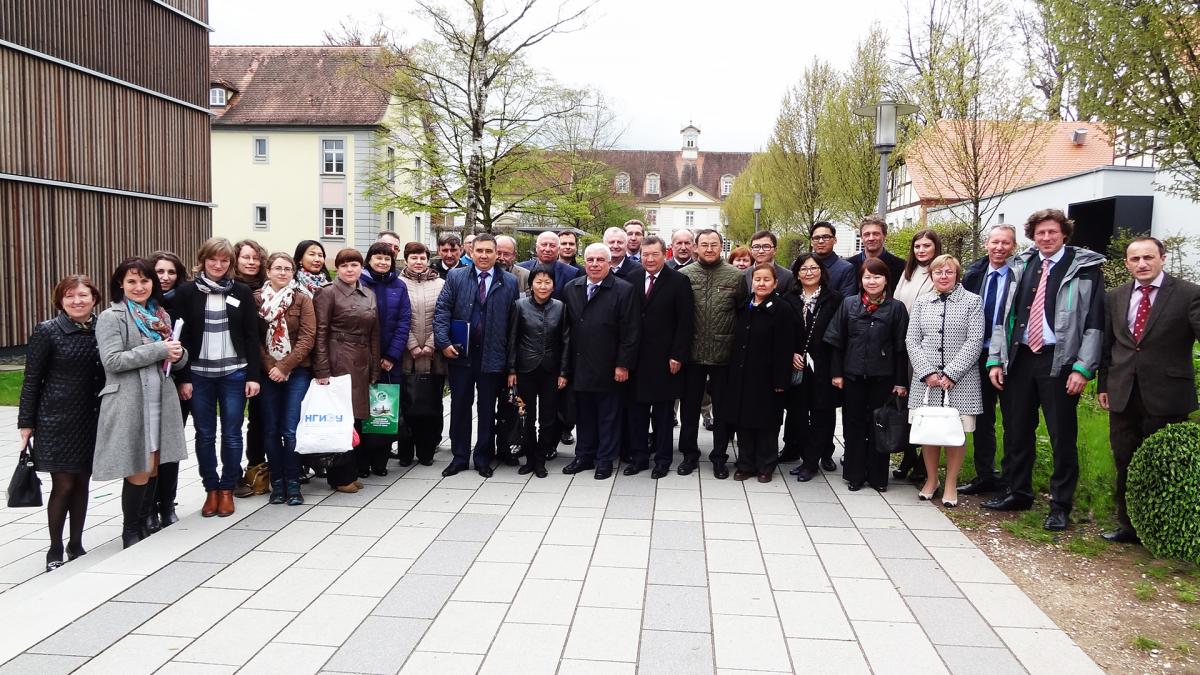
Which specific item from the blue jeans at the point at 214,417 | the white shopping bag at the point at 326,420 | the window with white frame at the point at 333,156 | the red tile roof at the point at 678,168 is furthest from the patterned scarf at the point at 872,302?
the red tile roof at the point at 678,168

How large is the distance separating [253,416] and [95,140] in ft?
40.3

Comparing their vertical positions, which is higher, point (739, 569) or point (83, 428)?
point (83, 428)

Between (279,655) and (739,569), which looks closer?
(279,655)

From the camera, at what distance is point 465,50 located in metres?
21.4

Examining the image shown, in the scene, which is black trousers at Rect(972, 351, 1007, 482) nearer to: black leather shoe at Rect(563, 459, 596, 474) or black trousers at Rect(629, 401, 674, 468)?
black trousers at Rect(629, 401, 674, 468)

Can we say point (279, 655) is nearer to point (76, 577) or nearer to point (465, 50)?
point (76, 577)

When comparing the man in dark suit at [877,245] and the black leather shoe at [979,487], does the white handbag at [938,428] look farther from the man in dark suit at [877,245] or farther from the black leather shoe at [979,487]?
the man in dark suit at [877,245]

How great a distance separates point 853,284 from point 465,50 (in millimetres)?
16628

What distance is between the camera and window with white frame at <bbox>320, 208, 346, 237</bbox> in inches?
1505

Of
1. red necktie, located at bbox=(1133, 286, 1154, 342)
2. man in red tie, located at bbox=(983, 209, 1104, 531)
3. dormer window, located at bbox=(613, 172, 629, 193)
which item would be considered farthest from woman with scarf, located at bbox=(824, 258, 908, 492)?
dormer window, located at bbox=(613, 172, 629, 193)

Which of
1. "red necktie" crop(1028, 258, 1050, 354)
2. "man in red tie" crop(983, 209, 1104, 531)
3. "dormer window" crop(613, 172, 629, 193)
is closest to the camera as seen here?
"man in red tie" crop(983, 209, 1104, 531)

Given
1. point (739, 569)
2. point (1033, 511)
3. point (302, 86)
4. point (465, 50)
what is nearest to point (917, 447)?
point (1033, 511)

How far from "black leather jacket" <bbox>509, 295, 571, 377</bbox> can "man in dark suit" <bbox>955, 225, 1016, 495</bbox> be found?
331 centimetres

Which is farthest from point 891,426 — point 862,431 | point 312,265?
point 312,265
